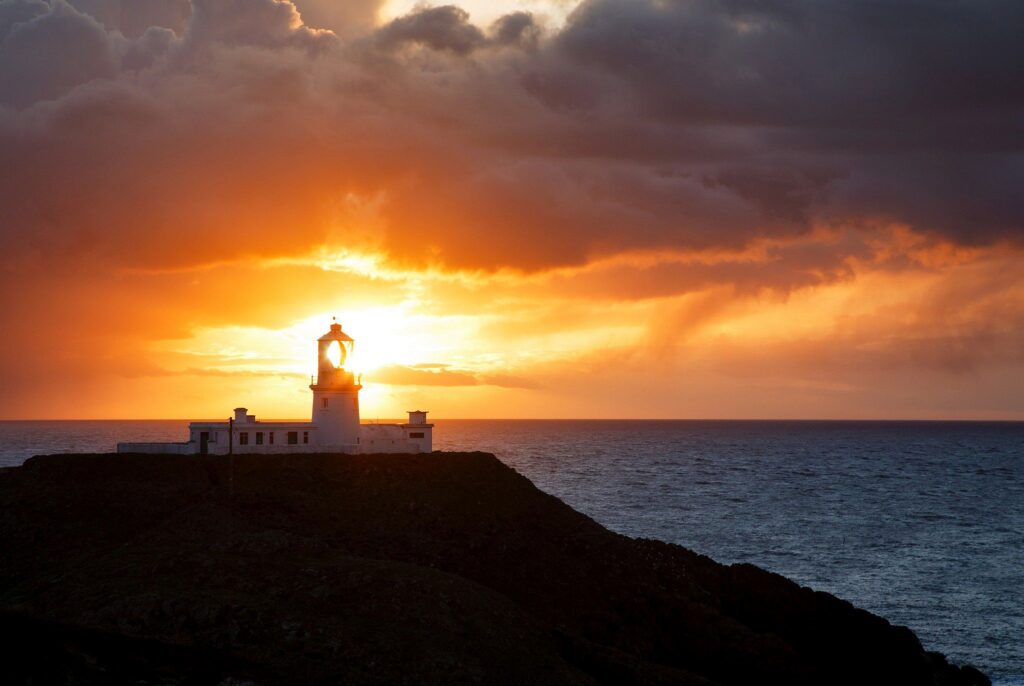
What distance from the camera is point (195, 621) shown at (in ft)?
106

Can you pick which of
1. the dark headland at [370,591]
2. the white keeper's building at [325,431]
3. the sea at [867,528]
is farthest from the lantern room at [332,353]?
the sea at [867,528]

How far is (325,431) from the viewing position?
5678cm

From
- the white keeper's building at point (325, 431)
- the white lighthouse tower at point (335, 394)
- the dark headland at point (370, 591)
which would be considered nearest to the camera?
the dark headland at point (370, 591)

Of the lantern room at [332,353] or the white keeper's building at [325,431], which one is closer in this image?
the white keeper's building at [325,431]

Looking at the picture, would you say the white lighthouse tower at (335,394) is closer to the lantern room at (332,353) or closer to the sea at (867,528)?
Answer: the lantern room at (332,353)

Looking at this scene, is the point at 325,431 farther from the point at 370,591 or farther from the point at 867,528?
the point at 867,528

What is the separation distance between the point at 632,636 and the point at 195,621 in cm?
1675

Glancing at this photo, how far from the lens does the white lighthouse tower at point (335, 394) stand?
56.8 m

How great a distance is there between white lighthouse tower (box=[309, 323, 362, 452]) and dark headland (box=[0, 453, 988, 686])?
665 cm

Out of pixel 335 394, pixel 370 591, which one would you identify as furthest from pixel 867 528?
pixel 370 591

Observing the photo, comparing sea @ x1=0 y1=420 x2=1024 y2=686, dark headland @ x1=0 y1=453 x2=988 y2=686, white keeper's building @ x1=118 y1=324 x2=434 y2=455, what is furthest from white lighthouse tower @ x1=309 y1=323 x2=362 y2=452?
sea @ x1=0 y1=420 x2=1024 y2=686

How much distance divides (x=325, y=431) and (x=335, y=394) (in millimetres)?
2125

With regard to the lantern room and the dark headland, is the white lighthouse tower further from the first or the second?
the dark headland

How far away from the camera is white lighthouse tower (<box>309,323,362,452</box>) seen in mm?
56812
